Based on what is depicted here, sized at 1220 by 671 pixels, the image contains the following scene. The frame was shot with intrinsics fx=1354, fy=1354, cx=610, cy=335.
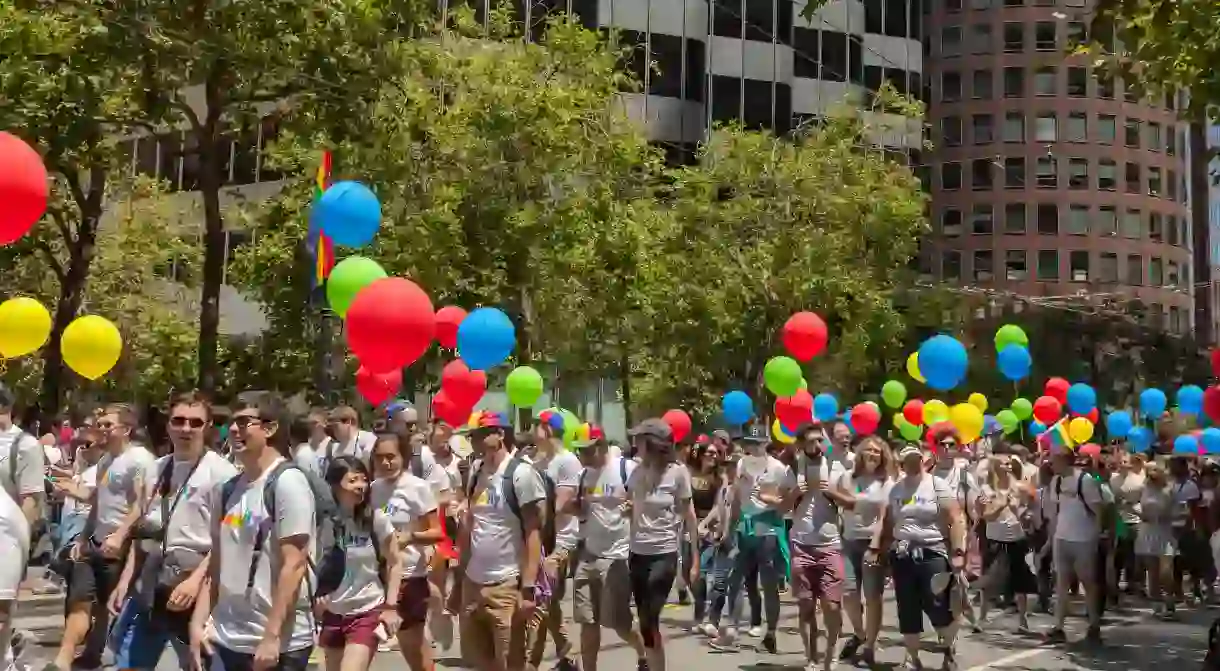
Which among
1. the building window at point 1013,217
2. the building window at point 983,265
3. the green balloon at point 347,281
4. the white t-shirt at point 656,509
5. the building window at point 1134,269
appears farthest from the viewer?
the building window at point 1134,269

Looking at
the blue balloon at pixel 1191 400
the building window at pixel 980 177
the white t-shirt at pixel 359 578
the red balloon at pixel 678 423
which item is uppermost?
the building window at pixel 980 177

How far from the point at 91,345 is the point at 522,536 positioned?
5.65 meters

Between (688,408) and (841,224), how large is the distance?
314 inches

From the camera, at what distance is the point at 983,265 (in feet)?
245

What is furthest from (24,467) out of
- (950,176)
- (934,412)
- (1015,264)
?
(1015,264)

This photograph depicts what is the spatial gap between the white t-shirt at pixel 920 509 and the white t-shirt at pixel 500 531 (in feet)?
10.9

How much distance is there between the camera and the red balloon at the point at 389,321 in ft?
30.0

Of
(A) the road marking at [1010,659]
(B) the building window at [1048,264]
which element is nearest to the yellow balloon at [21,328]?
(A) the road marking at [1010,659]

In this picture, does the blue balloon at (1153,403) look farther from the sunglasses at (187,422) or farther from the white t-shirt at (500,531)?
the sunglasses at (187,422)

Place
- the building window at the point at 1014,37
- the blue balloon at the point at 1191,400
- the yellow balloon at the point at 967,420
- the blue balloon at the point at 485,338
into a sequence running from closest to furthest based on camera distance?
the blue balloon at the point at 485,338 → the yellow balloon at the point at 967,420 → the blue balloon at the point at 1191,400 → the building window at the point at 1014,37

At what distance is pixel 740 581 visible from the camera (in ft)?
40.4

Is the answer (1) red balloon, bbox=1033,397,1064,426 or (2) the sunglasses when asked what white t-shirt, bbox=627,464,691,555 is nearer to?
(2) the sunglasses

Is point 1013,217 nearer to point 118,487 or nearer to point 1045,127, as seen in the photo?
point 1045,127

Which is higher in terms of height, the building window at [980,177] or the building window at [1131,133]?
the building window at [1131,133]
